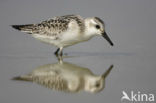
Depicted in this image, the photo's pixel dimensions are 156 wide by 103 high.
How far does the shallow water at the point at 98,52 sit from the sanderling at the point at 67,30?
14.3 inches

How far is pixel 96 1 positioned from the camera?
677 inches

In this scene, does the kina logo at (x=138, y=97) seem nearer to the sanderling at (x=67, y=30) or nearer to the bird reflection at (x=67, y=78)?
the bird reflection at (x=67, y=78)

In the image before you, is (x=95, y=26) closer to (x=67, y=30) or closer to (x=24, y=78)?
(x=67, y=30)

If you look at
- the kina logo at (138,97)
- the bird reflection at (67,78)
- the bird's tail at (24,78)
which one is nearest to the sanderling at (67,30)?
the bird reflection at (67,78)

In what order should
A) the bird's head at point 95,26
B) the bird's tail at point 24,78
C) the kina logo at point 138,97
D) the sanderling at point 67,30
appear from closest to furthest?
1. the kina logo at point 138,97
2. the bird's tail at point 24,78
3. the bird's head at point 95,26
4. the sanderling at point 67,30

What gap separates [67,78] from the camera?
10.0 m

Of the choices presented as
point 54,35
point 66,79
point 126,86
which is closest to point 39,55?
point 54,35

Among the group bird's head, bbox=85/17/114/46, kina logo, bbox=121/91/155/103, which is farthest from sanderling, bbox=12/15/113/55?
kina logo, bbox=121/91/155/103

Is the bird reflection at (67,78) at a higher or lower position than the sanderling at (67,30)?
lower

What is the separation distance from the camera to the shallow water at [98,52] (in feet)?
30.8

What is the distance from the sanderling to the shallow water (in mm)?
363

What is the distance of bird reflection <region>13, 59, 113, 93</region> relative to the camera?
374 inches

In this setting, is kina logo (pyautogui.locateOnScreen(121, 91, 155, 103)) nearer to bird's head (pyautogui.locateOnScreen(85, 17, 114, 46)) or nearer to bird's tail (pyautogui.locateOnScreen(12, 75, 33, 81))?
bird's tail (pyautogui.locateOnScreen(12, 75, 33, 81))

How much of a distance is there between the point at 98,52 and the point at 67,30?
1.01 meters
